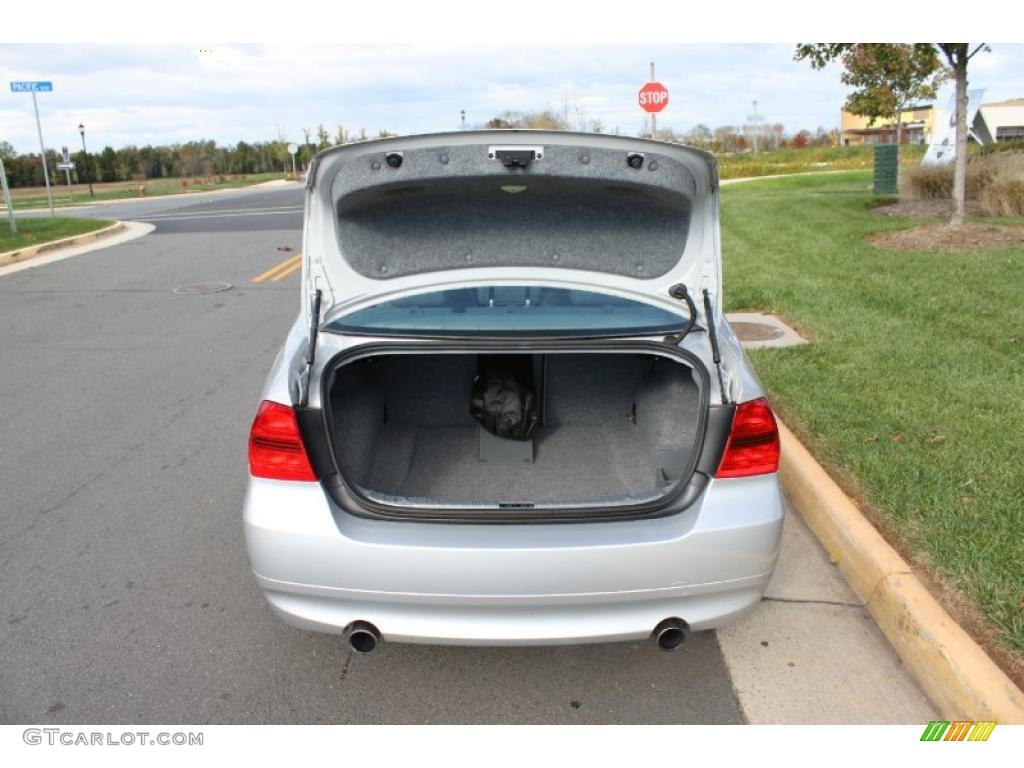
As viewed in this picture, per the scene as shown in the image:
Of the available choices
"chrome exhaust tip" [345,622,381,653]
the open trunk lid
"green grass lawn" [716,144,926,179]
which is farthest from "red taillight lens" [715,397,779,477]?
"green grass lawn" [716,144,926,179]

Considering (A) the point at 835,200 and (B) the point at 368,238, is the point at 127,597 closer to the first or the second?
(B) the point at 368,238

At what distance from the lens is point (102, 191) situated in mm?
48344

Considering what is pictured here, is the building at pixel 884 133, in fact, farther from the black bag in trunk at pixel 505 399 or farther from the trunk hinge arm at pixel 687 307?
the trunk hinge arm at pixel 687 307

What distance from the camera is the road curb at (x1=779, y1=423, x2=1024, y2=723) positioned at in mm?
2463

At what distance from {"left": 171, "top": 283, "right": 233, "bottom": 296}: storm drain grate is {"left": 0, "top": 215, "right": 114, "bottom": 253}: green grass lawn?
230 inches

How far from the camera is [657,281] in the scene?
299 centimetres

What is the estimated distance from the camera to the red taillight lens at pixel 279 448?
2492 mm

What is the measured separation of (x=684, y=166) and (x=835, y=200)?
612 inches

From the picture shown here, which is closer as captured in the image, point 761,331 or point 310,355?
point 310,355

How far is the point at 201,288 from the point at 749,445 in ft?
33.2

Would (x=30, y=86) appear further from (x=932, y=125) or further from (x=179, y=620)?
(x=932, y=125)

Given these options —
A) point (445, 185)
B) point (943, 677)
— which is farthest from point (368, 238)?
point (943, 677)

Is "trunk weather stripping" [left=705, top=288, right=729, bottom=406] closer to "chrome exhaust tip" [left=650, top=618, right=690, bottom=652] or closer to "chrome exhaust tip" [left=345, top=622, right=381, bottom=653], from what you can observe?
"chrome exhaust tip" [left=650, top=618, right=690, bottom=652]

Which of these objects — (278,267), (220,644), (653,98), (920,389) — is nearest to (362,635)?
(220,644)
